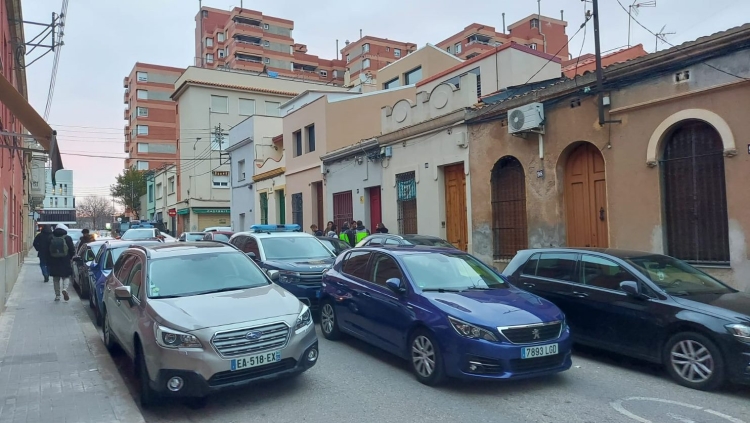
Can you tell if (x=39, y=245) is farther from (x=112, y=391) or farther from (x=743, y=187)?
(x=743, y=187)

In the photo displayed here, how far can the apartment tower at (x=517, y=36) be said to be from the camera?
6203 centimetres

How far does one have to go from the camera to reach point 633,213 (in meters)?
10.9

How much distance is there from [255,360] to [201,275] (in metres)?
1.72

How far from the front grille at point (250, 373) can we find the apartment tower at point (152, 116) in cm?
6513

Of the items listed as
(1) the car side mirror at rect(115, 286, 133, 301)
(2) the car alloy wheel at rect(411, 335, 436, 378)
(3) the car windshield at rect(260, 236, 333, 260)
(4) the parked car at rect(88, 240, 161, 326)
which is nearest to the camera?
(2) the car alloy wheel at rect(411, 335, 436, 378)

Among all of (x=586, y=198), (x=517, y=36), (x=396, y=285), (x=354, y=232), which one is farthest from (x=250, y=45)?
(x=396, y=285)

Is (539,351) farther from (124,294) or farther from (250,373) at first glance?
(124,294)

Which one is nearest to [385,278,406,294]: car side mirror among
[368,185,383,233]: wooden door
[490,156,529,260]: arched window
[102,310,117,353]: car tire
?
[102,310,117,353]: car tire

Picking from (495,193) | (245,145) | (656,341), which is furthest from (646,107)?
(245,145)

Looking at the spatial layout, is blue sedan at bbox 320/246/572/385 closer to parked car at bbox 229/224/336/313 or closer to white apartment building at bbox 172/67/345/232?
parked car at bbox 229/224/336/313

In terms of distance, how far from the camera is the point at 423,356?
20.0 feet

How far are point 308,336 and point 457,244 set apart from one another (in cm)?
1056

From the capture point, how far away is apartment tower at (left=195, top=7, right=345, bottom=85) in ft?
219

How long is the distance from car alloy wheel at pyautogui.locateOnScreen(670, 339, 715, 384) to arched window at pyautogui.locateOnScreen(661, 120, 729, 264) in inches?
175
